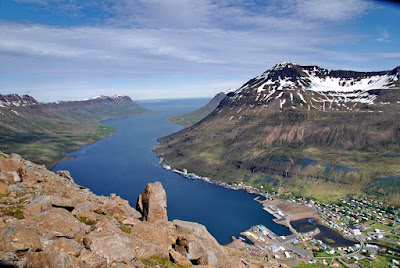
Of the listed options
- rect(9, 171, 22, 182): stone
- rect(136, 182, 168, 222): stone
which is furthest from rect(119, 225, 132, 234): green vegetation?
rect(9, 171, 22, 182): stone

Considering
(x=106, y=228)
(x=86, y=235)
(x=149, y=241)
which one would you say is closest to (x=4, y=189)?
(x=106, y=228)

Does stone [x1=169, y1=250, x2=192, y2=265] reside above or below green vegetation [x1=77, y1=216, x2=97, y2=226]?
below

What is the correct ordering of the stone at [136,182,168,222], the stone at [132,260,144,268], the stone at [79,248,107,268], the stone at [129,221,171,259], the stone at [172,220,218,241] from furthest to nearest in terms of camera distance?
the stone at [136,182,168,222] → the stone at [172,220,218,241] → the stone at [129,221,171,259] → the stone at [132,260,144,268] → the stone at [79,248,107,268]

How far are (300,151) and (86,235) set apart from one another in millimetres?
146966

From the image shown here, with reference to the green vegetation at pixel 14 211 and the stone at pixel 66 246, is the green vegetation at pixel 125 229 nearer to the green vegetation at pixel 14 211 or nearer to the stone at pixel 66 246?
the stone at pixel 66 246

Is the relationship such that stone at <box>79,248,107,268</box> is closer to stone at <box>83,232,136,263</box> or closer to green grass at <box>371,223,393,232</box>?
stone at <box>83,232,136,263</box>

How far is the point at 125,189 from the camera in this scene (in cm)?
12006

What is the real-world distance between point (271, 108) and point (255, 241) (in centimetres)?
13029

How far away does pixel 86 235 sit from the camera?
45.6 ft

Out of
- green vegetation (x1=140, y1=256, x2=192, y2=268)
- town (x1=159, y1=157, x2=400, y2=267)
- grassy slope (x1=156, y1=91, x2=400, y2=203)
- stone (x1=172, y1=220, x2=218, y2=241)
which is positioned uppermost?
green vegetation (x1=140, y1=256, x2=192, y2=268)

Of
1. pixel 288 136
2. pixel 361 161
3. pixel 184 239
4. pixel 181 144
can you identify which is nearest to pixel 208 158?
pixel 181 144

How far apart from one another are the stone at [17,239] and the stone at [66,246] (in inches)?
30.8

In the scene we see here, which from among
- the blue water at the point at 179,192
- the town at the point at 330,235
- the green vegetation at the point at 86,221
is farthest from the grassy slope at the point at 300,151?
the green vegetation at the point at 86,221

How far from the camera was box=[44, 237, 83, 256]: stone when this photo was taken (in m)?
11.7
